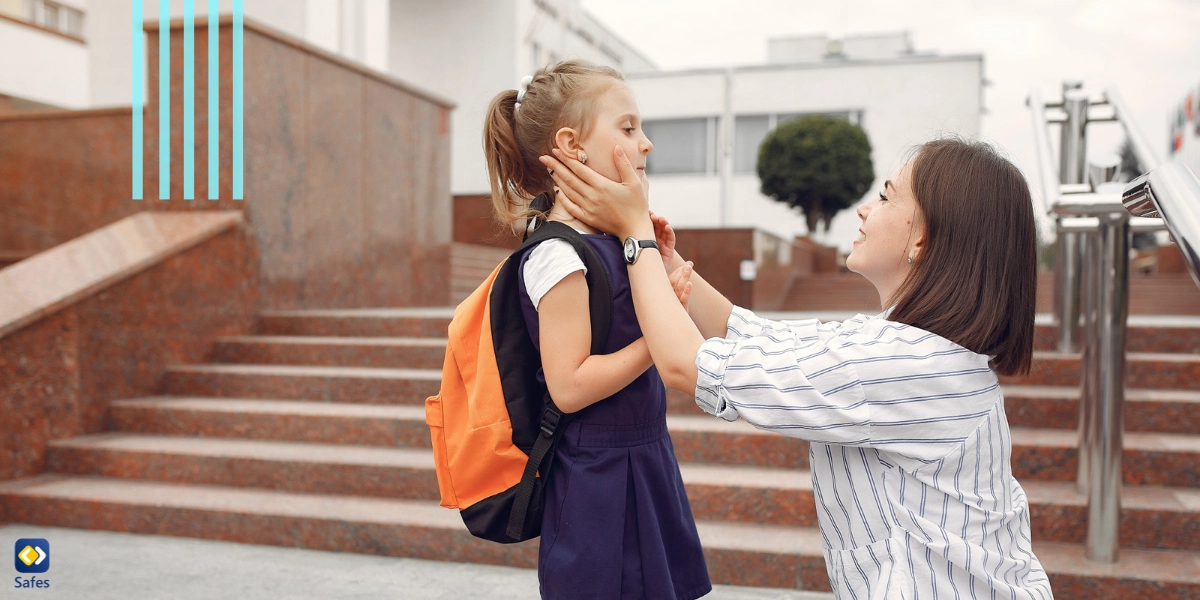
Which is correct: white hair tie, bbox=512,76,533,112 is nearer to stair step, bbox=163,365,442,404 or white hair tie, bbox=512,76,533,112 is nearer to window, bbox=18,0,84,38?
stair step, bbox=163,365,442,404

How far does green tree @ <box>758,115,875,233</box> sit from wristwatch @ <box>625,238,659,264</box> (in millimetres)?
15438

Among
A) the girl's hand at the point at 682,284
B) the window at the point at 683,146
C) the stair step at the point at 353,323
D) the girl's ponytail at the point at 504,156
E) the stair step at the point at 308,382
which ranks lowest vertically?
the stair step at the point at 308,382

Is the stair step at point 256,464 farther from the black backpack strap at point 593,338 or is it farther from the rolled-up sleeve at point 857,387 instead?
the rolled-up sleeve at point 857,387

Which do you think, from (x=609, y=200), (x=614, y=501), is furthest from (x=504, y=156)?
(x=614, y=501)

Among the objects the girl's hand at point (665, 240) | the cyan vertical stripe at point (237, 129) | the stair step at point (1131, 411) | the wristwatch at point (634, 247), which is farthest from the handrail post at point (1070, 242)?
the cyan vertical stripe at point (237, 129)

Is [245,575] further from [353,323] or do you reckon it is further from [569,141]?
[569,141]

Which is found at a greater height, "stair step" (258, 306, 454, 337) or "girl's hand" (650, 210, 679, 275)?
"girl's hand" (650, 210, 679, 275)

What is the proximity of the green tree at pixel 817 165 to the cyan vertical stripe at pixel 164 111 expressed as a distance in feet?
41.3

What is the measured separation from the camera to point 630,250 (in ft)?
4.71

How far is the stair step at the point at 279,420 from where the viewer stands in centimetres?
425

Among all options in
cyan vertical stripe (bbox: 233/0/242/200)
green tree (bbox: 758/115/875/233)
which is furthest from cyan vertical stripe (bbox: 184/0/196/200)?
green tree (bbox: 758/115/875/233)

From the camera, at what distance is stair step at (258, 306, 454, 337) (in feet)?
17.3

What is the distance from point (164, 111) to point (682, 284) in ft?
17.2

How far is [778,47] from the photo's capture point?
27453mm
